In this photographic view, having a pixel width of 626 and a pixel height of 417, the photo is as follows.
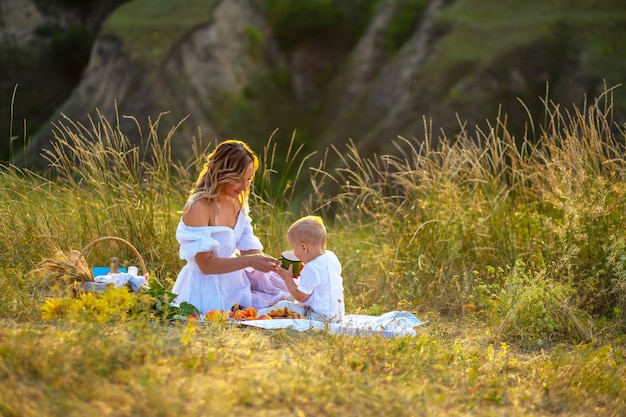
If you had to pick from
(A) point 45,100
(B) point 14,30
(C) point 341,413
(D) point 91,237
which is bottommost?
(A) point 45,100

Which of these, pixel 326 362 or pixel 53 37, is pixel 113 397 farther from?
pixel 53 37

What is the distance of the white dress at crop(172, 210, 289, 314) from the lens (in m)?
5.71

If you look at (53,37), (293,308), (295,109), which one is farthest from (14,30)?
(293,308)

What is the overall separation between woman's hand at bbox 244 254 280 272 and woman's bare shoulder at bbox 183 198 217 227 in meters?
0.39

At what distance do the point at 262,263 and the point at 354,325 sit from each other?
69 cm

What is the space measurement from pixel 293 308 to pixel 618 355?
6.33ft

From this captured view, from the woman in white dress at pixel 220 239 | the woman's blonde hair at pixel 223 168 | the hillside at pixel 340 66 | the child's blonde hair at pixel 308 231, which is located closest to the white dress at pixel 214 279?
the woman in white dress at pixel 220 239

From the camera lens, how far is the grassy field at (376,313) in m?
4.02

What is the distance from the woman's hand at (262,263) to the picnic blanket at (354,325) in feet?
1.14

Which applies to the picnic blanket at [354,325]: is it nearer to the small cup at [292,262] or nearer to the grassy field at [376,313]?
the grassy field at [376,313]

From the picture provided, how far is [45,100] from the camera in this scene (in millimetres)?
26891

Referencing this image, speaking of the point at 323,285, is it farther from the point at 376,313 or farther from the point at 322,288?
the point at 376,313

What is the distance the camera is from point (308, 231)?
17.8 ft

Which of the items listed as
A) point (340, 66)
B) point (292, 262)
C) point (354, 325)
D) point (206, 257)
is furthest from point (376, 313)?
point (340, 66)
